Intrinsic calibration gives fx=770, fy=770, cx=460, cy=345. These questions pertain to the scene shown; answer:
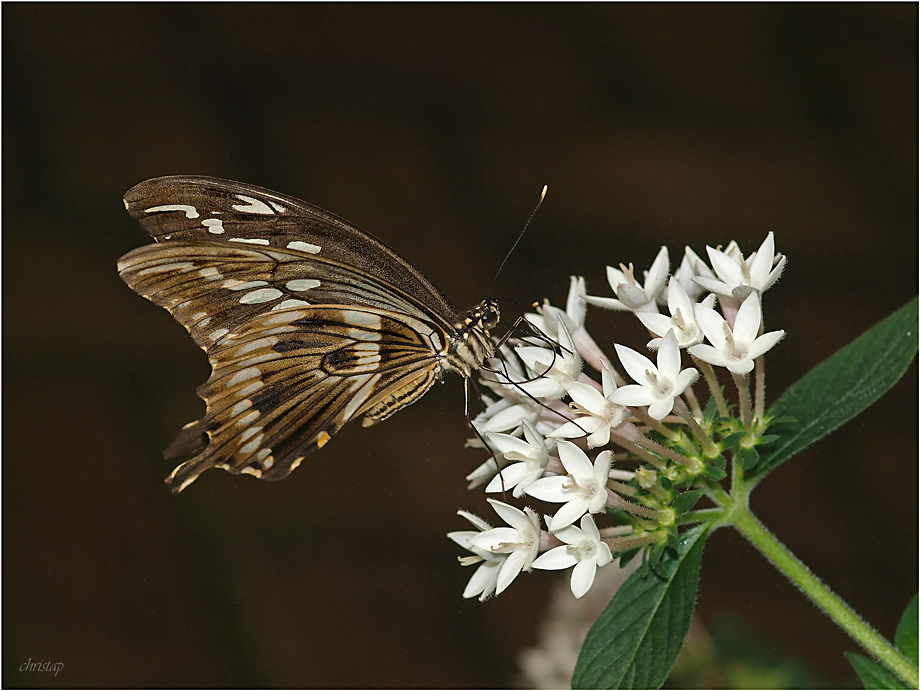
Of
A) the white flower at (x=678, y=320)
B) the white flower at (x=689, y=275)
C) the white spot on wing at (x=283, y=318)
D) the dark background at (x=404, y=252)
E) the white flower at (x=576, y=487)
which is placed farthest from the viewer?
the dark background at (x=404, y=252)

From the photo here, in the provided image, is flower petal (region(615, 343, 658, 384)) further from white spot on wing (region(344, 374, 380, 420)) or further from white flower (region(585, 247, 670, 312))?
white spot on wing (region(344, 374, 380, 420))

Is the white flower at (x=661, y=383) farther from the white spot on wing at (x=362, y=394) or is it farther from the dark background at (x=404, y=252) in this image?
the dark background at (x=404, y=252)

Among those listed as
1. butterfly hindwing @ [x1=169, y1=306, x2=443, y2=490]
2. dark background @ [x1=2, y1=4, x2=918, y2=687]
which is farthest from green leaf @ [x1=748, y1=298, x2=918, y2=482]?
dark background @ [x1=2, y1=4, x2=918, y2=687]

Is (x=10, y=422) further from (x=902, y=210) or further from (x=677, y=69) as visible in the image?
(x=902, y=210)

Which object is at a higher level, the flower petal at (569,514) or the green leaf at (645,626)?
the flower petal at (569,514)

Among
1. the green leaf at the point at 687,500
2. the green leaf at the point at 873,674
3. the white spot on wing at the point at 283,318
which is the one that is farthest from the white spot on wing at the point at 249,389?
the green leaf at the point at 873,674

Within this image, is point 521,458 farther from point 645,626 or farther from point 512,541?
point 645,626

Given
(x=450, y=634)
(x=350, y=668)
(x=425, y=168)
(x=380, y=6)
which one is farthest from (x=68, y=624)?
(x=380, y=6)

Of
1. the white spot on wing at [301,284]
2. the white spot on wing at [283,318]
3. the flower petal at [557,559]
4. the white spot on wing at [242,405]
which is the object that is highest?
the white spot on wing at [301,284]
